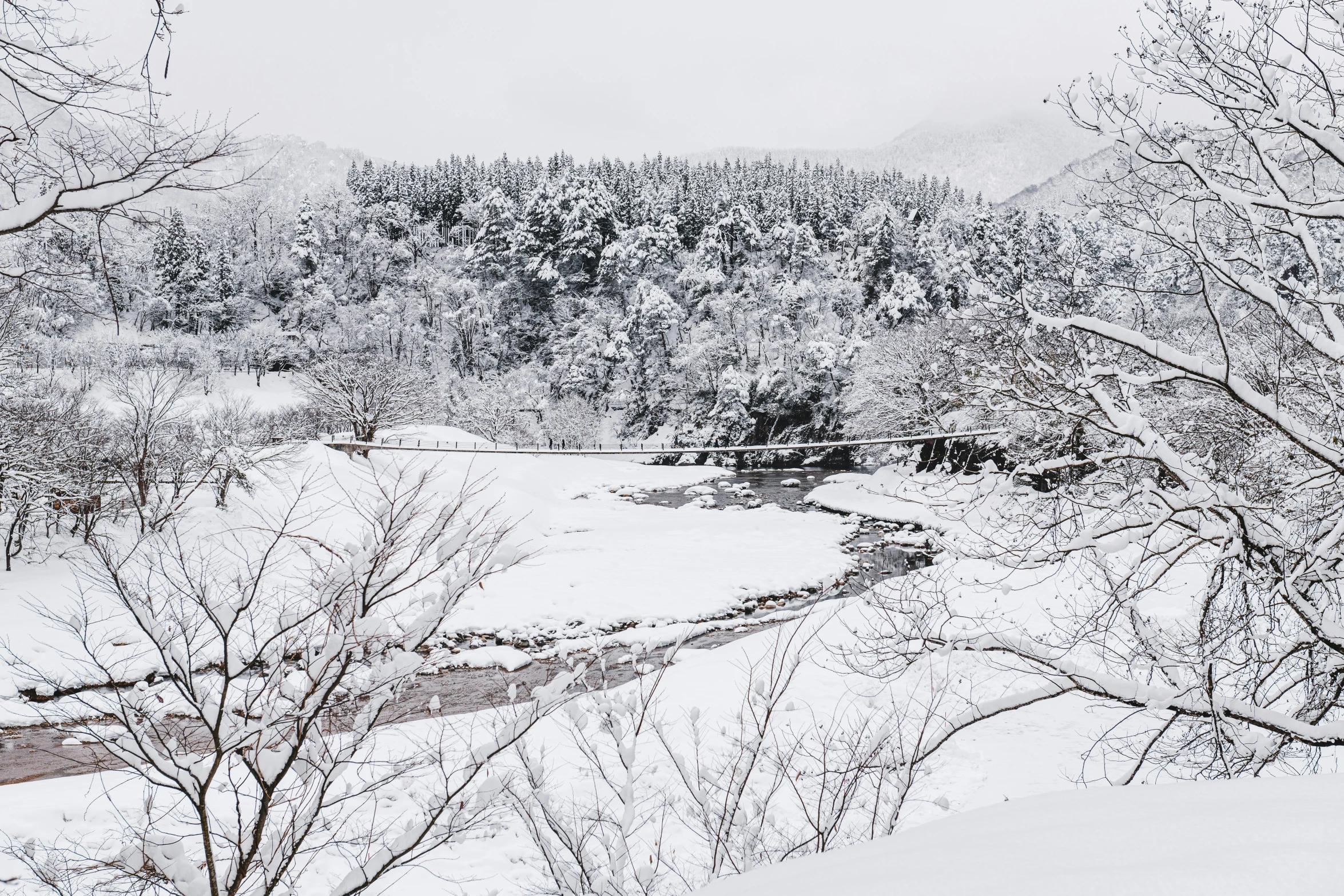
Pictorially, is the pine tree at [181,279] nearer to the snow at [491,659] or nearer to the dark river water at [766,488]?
the dark river water at [766,488]

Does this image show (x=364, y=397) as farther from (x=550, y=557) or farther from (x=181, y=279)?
(x=181, y=279)

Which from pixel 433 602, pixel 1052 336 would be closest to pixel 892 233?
pixel 1052 336

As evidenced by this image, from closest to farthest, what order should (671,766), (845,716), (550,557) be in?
(671,766), (845,716), (550,557)

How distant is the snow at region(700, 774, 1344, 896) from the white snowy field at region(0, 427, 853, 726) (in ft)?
17.4

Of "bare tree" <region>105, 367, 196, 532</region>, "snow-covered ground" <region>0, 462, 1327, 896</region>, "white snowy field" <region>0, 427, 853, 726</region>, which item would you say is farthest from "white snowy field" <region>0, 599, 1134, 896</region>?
"bare tree" <region>105, 367, 196, 532</region>

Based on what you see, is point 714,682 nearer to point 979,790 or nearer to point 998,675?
point 979,790

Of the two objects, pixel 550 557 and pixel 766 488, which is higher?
pixel 550 557

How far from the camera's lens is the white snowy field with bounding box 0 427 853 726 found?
32.4 ft

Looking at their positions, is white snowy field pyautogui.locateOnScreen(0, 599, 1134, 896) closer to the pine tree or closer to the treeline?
the treeline

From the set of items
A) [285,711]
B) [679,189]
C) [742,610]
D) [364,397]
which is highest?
[679,189]

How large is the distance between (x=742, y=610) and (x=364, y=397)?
17.1m

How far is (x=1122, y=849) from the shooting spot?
133 cm

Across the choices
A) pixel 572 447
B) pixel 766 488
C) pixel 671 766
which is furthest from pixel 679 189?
pixel 671 766

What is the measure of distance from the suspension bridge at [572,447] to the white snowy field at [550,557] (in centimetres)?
60
